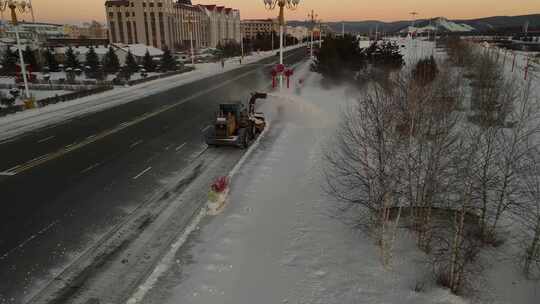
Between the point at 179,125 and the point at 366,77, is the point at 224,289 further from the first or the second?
the point at 366,77

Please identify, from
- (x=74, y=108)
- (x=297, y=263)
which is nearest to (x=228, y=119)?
(x=297, y=263)

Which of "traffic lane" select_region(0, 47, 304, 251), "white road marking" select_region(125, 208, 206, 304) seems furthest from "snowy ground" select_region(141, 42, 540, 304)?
"traffic lane" select_region(0, 47, 304, 251)

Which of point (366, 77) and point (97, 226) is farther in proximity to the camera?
point (366, 77)

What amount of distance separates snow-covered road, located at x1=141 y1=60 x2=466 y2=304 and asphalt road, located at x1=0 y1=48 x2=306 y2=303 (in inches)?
126

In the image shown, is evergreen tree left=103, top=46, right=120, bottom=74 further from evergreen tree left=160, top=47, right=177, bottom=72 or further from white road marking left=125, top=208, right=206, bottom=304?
white road marking left=125, top=208, right=206, bottom=304

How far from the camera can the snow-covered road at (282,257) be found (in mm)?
8234

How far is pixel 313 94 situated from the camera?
35.5m

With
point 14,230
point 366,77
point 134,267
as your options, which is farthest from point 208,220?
point 366,77

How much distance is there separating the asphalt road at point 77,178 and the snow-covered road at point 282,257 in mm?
3200

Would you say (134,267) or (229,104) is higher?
(229,104)

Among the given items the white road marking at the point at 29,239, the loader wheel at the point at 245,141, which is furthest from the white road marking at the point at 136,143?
the white road marking at the point at 29,239

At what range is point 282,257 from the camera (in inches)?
379

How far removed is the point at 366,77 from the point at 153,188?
28138mm

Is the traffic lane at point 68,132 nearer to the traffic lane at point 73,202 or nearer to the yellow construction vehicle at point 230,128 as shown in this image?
the traffic lane at point 73,202
